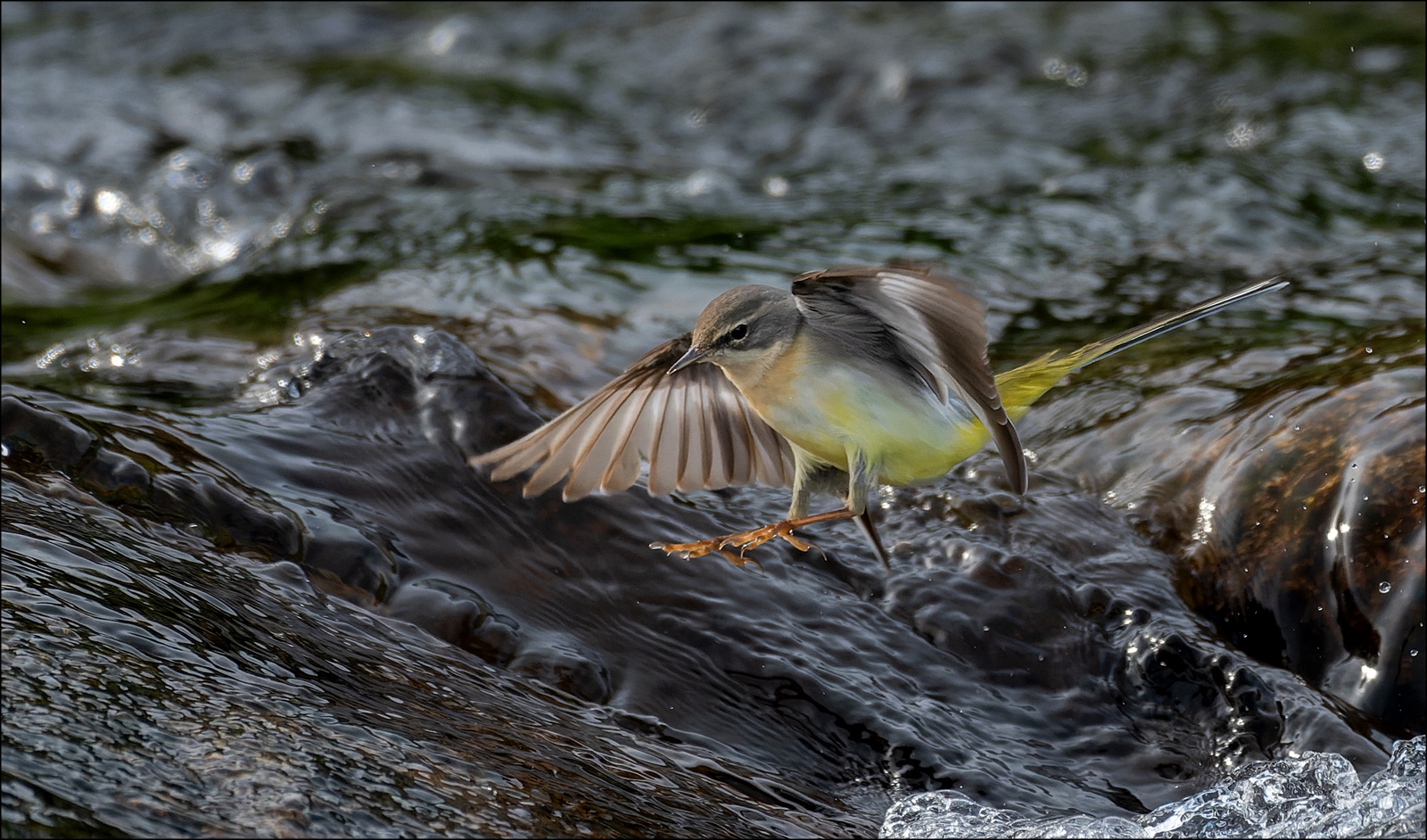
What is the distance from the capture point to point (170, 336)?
266 inches

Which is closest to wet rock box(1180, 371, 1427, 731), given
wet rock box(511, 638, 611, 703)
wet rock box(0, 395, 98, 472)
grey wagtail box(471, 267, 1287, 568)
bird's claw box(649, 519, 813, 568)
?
grey wagtail box(471, 267, 1287, 568)

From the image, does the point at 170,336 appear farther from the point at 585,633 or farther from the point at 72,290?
the point at 585,633

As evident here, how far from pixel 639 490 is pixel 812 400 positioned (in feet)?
3.90

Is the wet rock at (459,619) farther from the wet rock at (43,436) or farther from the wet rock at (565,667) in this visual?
the wet rock at (43,436)

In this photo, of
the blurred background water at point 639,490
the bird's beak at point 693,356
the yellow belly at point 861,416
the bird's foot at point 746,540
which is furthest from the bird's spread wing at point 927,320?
the blurred background water at point 639,490

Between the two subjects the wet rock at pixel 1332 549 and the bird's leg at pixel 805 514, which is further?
the wet rock at pixel 1332 549

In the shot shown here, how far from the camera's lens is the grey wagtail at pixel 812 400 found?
3812mm

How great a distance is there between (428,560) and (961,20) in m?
8.72

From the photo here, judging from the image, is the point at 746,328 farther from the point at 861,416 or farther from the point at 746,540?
the point at 746,540

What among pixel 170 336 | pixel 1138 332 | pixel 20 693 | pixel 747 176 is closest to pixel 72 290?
pixel 170 336

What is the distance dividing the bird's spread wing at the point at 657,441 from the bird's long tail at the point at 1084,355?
816 mm

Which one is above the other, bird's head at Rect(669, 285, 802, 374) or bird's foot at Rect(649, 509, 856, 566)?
bird's head at Rect(669, 285, 802, 374)

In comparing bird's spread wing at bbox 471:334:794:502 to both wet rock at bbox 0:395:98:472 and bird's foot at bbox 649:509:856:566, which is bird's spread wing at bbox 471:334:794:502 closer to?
bird's foot at bbox 649:509:856:566

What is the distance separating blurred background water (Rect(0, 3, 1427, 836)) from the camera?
3.33 metres
